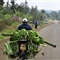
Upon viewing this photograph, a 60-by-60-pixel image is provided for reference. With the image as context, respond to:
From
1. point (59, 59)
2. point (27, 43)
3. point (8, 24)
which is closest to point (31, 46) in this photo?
point (27, 43)

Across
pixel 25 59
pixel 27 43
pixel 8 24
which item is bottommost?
pixel 8 24

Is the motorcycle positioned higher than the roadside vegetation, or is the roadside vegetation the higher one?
the motorcycle

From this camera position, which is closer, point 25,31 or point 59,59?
point 25,31

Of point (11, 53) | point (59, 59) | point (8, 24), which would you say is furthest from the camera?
point (8, 24)

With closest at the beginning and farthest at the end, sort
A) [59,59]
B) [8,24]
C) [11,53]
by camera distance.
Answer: [11,53] < [59,59] < [8,24]

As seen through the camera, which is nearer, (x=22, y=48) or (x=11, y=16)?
(x=22, y=48)

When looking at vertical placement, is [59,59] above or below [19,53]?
below

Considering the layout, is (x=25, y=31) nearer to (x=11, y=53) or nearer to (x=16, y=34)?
(x=16, y=34)

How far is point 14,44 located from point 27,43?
16.8 inches

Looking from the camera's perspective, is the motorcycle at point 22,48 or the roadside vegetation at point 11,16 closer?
the motorcycle at point 22,48

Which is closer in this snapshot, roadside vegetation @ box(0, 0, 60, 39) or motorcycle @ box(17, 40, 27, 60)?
motorcycle @ box(17, 40, 27, 60)

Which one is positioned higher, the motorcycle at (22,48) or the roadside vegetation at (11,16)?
the motorcycle at (22,48)

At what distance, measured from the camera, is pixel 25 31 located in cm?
905

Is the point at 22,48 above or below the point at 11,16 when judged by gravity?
above
